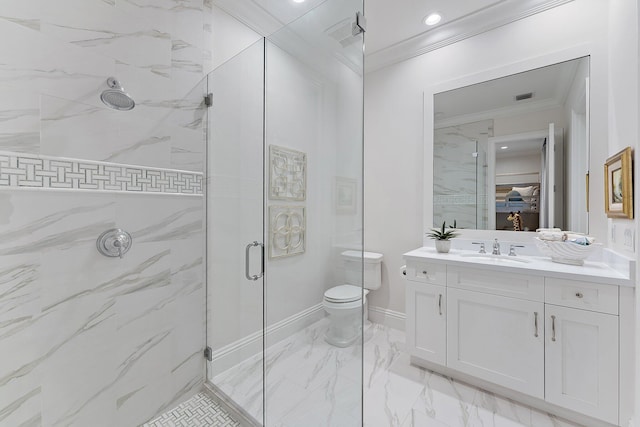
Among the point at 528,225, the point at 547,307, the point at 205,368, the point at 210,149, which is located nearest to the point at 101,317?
the point at 205,368

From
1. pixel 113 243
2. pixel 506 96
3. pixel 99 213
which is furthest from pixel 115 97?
pixel 506 96

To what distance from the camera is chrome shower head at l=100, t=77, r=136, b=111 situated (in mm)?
1267

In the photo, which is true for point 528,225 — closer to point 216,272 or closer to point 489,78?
point 489,78

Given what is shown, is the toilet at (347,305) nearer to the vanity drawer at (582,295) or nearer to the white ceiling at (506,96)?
the vanity drawer at (582,295)

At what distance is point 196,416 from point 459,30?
343 centimetres

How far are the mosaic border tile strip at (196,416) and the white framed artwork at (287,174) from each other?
131 centimetres

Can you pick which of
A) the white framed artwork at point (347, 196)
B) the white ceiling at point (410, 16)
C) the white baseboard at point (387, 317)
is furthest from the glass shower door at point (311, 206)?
the white baseboard at point (387, 317)

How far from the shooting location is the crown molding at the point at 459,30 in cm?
203

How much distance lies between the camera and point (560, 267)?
64.1 inches

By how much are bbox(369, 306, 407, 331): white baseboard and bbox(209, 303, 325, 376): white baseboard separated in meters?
1.51

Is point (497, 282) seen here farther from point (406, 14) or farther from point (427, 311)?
point (406, 14)

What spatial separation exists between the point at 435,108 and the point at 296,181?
5.70 ft

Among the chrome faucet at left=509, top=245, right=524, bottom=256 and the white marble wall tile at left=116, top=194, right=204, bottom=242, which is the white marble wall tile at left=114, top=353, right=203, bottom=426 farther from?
the chrome faucet at left=509, top=245, right=524, bottom=256

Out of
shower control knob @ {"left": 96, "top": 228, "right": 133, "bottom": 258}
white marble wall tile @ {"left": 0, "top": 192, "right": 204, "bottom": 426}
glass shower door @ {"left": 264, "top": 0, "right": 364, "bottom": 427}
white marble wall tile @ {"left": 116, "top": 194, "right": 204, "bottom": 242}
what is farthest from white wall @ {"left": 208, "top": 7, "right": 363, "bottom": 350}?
shower control knob @ {"left": 96, "top": 228, "right": 133, "bottom": 258}
